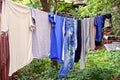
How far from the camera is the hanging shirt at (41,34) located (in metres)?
4.64

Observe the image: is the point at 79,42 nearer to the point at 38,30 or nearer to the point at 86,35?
the point at 86,35

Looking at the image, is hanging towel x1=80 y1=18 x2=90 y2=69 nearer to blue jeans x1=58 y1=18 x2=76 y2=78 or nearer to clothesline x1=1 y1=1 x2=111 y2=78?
clothesline x1=1 y1=1 x2=111 y2=78

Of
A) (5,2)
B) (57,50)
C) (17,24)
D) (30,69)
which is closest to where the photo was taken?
(5,2)

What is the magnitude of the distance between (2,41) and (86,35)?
1.66 metres

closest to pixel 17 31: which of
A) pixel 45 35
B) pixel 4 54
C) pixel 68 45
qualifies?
pixel 45 35

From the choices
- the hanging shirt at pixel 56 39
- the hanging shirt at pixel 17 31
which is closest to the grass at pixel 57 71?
the hanging shirt at pixel 56 39

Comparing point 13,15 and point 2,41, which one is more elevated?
point 13,15

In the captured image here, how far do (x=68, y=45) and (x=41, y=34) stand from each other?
2.24ft

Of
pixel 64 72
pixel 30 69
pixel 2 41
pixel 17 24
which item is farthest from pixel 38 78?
pixel 17 24

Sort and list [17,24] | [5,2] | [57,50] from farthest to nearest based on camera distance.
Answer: [57,50] → [17,24] → [5,2]

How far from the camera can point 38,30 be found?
185 inches

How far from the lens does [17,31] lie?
13.9 feet

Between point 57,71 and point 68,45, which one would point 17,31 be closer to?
point 68,45

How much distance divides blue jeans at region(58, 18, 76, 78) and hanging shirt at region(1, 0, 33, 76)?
0.85 m
